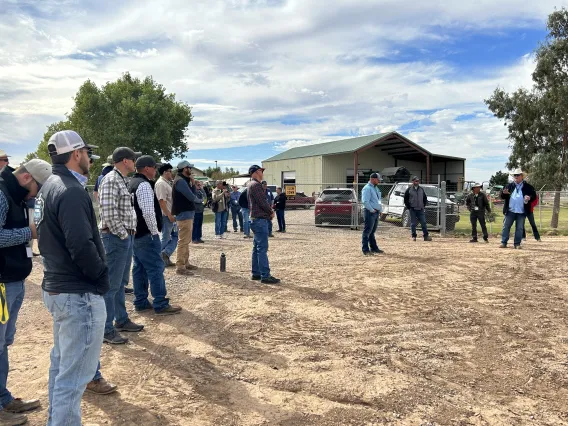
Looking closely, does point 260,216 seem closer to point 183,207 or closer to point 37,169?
point 183,207

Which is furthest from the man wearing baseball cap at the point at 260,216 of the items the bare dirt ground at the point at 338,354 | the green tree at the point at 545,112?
the green tree at the point at 545,112

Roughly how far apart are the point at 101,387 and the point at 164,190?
474 centimetres

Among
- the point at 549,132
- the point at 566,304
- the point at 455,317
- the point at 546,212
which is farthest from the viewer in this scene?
the point at 546,212

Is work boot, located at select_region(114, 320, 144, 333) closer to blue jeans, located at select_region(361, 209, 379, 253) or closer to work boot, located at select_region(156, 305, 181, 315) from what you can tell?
work boot, located at select_region(156, 305, 181, 315)

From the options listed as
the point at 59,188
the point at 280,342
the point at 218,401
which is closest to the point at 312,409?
the point at 218,401

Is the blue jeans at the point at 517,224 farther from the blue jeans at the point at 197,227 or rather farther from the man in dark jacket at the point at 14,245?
the man in dark jacket at the point at 14,245

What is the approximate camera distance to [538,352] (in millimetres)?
4430

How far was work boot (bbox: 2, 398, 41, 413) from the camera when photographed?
10.8 feet

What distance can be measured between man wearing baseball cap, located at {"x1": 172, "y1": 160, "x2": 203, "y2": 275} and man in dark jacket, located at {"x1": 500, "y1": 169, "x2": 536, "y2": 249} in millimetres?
8125

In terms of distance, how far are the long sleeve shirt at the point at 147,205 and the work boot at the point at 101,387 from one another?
6.57 feet

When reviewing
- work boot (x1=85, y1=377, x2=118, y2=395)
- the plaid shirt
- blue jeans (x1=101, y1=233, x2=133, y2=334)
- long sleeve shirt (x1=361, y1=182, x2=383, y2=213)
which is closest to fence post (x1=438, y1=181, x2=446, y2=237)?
long sleeve shirt (x1=361, y1=182, x2=383, y2=213)

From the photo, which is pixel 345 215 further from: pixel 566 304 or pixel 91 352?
pixel 91 352

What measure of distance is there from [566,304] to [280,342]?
4256 millimetres

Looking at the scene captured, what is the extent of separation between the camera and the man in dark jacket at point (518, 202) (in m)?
10.8
